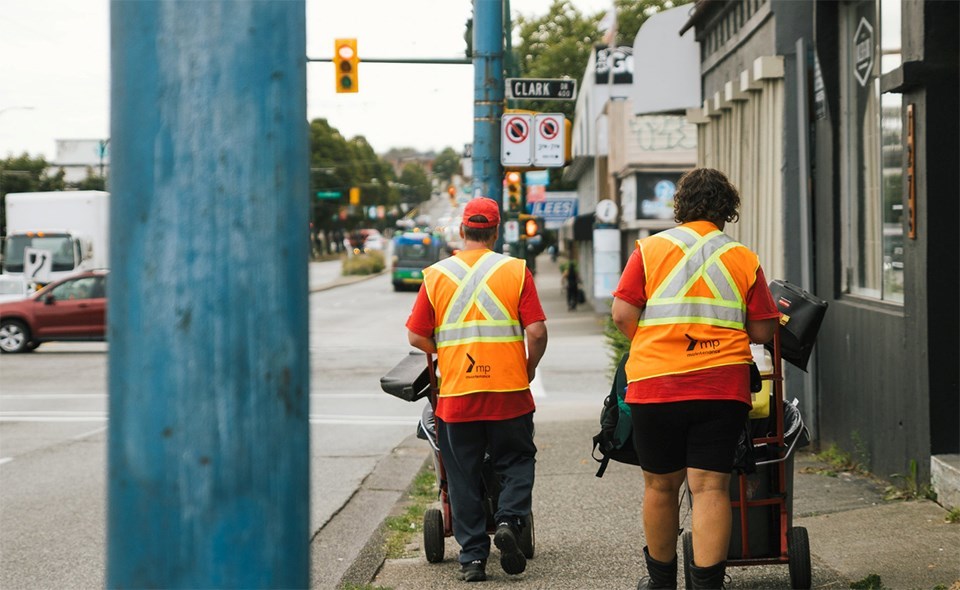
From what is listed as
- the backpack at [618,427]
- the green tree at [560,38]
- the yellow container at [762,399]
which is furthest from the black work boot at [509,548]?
the green tree at [560,38]

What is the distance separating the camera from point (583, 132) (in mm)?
53344

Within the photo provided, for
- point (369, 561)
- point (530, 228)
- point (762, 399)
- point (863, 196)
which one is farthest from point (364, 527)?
point (530, 228)

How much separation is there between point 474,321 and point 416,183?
7176 inches

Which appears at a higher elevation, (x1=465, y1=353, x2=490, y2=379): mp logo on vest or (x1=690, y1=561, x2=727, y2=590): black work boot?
(x1=465, y1=353, x2=490, y2=379): mp logo on vest

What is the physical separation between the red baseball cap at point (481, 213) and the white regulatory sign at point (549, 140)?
6.29m

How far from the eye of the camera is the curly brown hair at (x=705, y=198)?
17.1 feet

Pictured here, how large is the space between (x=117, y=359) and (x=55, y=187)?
242ft

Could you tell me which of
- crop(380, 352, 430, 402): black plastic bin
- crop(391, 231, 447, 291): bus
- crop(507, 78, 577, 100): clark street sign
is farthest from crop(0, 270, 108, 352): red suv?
crop(391, 231, 447, 291): bus

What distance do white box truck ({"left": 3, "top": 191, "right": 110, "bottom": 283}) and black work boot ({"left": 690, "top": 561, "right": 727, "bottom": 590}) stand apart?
32.5 metres

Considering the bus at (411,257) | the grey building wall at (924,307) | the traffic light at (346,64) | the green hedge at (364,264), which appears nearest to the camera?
the grey building wall at (924,307)

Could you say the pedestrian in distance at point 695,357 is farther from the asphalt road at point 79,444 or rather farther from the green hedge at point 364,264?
the green hedge at point 364,264

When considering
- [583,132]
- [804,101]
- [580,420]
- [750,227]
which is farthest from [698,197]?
[583,132]

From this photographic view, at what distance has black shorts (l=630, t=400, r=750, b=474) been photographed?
16.1 feet

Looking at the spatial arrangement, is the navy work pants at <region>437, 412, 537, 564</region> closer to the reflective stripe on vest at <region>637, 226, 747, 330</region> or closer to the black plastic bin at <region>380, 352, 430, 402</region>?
the black plastic bin at <region>380, 352, 430, 402</region>
